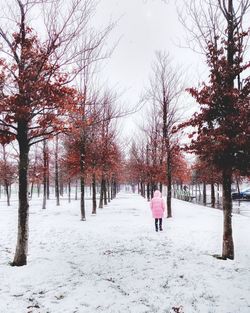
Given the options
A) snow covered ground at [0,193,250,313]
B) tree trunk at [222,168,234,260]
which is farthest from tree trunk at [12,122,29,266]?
tree trunk at [222,168,234,260]

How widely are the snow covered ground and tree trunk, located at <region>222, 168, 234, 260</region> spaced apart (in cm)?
34

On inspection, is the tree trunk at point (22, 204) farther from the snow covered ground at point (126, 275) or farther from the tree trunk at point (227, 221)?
the tree trunk at point (227, 221)

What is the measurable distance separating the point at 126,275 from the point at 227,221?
126 inches

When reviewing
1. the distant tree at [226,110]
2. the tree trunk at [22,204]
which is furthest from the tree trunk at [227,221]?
the tree trunk at [22,204]

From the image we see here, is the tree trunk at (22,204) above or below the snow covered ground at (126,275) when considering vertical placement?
above

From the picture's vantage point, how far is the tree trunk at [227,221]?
8.95m

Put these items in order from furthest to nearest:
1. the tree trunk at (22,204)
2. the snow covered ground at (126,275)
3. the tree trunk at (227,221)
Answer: the tree trunk at (227,221), the tree trunk at (22,204), the snow covered ground at (126,275)

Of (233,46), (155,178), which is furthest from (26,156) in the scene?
(155,178)

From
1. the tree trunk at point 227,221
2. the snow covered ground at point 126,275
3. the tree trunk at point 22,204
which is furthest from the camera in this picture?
the tree trunk at point 227,221

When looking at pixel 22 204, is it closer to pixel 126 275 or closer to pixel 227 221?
Answer: pixel 126 275

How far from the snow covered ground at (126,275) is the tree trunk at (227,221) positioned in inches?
13.4

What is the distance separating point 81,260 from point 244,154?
201 inches

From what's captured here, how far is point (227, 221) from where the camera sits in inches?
359

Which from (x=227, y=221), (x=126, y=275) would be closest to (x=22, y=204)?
(x=126, y=275)
